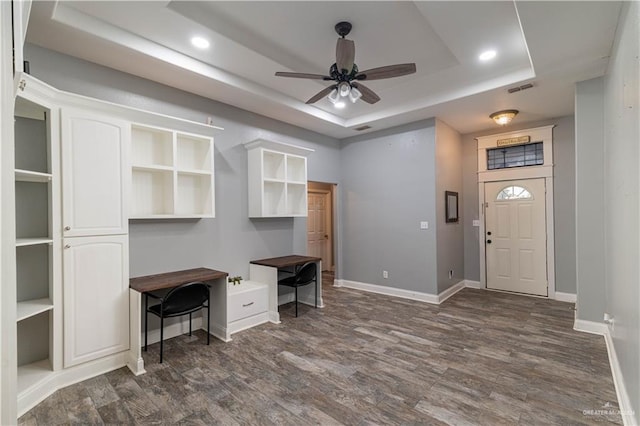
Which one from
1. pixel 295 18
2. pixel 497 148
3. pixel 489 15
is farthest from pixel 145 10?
pixel 497 148

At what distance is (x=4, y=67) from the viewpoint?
0.80 meters

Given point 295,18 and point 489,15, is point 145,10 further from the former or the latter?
point 489,15

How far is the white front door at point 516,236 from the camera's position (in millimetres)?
5105

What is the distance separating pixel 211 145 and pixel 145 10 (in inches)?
57.2

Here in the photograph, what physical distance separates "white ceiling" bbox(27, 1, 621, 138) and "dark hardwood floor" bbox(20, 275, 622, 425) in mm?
2917

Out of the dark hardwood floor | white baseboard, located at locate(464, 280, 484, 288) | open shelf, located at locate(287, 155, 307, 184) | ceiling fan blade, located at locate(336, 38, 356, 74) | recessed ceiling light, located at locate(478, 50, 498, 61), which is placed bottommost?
the dark hardwood floor

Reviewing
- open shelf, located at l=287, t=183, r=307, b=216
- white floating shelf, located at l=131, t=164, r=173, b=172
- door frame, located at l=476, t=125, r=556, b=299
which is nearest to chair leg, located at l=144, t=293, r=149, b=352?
white floating shelf, located at l=131, t=164, r=173, b=172

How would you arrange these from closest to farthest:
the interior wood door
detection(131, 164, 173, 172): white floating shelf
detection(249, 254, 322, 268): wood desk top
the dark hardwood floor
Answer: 1. the dark hardwood floor
2. detection(131, 164, 173, 172): white floating shelf
3. detection(249, 254, 322, 268): wood desk top
4. the interior wood door

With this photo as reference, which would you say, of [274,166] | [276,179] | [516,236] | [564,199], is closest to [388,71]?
[276,179]

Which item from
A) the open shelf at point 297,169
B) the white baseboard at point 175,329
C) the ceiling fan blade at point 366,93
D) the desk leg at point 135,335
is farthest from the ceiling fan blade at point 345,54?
the white baseboard at point 175,329

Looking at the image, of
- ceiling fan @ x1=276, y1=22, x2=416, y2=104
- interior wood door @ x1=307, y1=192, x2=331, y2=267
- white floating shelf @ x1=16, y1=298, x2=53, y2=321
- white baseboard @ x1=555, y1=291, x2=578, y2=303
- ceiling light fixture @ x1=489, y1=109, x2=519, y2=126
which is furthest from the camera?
interior wood door @ x1=307, y1=192, x2=331, y2=267

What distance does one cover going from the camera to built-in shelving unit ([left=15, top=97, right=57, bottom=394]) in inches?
97.5

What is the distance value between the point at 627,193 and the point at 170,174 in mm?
3932

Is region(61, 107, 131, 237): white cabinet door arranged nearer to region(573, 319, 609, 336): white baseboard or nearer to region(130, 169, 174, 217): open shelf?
region(130, 169, 174, 217): open shelf
